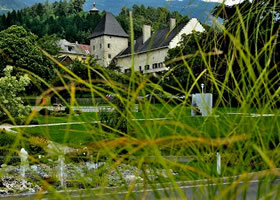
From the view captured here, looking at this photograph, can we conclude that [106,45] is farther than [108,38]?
No

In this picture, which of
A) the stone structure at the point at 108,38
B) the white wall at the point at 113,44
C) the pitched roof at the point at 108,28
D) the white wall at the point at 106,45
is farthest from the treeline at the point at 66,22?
the white wall at the point at 106,45

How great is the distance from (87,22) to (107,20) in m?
40.2

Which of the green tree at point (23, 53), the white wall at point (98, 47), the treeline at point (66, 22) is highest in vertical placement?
the treeline at point (66, 22)

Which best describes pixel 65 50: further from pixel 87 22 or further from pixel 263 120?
pixel 263 120

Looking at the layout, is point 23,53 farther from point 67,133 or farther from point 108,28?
point 67,133

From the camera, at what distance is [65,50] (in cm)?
10488

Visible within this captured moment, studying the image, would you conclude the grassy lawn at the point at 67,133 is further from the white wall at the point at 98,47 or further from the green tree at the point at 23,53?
the white wall at the point at 98,47

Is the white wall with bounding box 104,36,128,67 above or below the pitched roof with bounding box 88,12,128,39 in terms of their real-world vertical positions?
below

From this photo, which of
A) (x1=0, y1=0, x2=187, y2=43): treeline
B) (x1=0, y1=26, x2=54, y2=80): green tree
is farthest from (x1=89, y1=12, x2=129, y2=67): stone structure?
(x1=0, y1=26, x2=54, y2=80): green tree

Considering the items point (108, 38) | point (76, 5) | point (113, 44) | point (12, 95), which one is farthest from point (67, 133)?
point (76, 5)

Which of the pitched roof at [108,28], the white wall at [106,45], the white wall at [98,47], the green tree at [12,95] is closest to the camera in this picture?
the green tree at [12,95]

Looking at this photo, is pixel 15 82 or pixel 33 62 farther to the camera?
pixel 33 62

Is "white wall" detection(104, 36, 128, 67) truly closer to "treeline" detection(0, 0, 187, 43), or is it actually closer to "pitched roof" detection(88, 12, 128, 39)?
"pitched roof" detection(88, 12, 128, 39)

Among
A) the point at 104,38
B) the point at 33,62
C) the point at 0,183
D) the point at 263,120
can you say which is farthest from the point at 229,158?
the point at 104,38
